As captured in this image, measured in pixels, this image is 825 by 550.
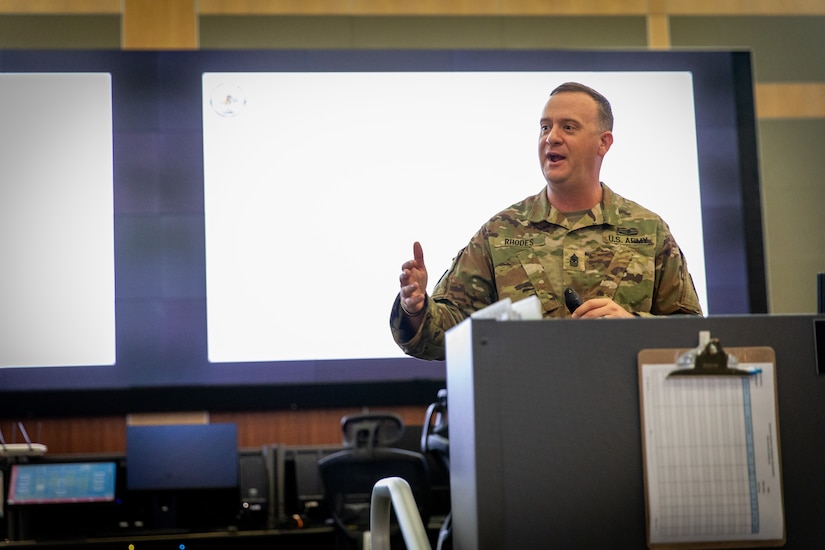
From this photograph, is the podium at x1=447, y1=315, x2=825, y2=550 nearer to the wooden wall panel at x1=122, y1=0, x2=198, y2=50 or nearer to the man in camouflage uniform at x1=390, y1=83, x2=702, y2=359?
the man in camouflage uniform at x1=390, y1=83, x2=702, y2=359

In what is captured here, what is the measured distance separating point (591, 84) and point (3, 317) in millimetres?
3285

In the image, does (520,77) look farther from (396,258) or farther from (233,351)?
(233,351)

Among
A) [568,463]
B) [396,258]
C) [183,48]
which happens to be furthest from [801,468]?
[183,48]

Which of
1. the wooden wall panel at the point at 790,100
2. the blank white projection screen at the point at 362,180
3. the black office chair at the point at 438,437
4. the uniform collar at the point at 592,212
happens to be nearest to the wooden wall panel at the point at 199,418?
the blank white projection screen at the point at 362,180

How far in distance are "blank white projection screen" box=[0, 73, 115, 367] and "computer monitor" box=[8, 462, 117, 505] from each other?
596 mm

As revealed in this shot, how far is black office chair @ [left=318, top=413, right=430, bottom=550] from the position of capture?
14.5ft

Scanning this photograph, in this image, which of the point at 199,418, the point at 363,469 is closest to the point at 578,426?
the point at 363,469

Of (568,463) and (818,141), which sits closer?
(568,463)

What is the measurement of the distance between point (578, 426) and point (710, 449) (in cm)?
17

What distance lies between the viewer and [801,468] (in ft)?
4.04

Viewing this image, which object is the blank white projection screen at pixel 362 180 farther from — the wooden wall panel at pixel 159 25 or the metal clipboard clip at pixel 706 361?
the metal clipboard clip at pixel 706 361

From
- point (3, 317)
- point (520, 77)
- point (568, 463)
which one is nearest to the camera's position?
point (568, 463)

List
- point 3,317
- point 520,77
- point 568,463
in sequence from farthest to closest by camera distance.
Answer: point 520,77 → point 3,317 → point 568,463

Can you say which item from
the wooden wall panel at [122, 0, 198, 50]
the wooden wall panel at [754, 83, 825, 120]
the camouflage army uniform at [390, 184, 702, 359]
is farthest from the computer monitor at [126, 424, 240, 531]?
the wooden wall panel at [754, 83, 825, 120]
